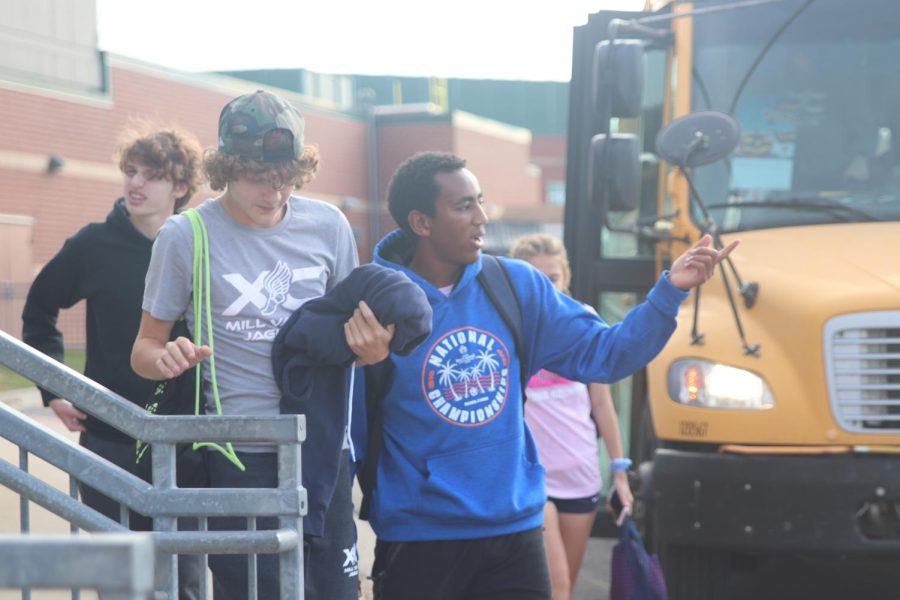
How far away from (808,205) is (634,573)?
1.97 metres

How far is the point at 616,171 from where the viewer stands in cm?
582

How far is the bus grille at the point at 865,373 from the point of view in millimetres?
4957

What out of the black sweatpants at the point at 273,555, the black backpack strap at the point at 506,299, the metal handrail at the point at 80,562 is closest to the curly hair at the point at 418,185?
the black backpack strap at the point at 506,299

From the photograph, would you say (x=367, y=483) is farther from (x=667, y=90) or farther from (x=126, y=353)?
(x=667, y=90)

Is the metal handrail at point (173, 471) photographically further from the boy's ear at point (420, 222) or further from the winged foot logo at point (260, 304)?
the boy's ear at point (420, 222)

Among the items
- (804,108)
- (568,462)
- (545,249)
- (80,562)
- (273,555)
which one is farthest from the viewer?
(804,108)

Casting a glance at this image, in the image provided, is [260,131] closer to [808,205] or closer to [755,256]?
[755,256]

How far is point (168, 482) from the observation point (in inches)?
107

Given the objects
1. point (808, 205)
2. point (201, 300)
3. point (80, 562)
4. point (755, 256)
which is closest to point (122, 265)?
point (201, 300)

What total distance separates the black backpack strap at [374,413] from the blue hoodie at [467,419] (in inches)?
0.8

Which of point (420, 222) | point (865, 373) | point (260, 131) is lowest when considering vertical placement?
point (865, 373)

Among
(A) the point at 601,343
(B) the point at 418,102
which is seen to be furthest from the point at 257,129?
(B) the point at 418,102

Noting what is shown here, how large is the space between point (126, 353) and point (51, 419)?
967 cm

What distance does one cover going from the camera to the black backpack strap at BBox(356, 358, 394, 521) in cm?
372
